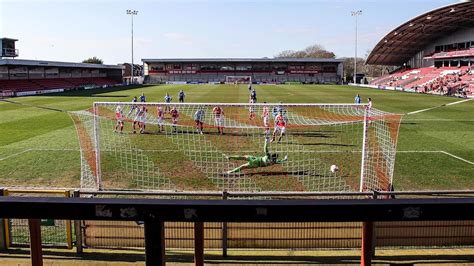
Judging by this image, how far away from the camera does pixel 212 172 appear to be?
14.4m

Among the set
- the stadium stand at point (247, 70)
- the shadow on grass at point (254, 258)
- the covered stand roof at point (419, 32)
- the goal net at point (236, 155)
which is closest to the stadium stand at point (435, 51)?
the covered stand roof at point (419, 32)

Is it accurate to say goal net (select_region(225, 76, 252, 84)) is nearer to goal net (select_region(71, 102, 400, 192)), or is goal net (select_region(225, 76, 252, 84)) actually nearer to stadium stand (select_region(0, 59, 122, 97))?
stadium stand (select_region(0, 59, 122, 97))

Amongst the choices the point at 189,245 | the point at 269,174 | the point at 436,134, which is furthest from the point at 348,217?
the point at 436,134

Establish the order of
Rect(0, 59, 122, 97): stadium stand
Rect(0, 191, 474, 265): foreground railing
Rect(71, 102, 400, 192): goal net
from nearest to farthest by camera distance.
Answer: Rect(0, 191, 474, 265): foreground railing → Rect(71, 102, 400, 192): goal net → Rect(0, 59, 122, 97): stadium stand

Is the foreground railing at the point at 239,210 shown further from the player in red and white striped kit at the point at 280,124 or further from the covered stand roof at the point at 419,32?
the covered stand roof at the point at 419,32

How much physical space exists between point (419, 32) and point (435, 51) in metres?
8.72

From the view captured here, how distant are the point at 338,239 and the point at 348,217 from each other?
4.10 m

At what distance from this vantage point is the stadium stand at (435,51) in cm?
5759

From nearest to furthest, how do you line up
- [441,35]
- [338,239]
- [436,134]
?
[338,239] < [436,134] < [441,35]

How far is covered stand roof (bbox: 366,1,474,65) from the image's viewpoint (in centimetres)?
5978

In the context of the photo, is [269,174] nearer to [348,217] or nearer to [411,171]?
[411,171]

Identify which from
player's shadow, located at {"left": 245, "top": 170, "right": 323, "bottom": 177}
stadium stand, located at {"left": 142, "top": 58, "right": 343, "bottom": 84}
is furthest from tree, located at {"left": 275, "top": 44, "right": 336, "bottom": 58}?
player's shadow, located at {"left": 245, "top": 170, "right": 323, "bottom": 177}

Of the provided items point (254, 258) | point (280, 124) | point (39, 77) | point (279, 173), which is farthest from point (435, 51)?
point (254, 258)

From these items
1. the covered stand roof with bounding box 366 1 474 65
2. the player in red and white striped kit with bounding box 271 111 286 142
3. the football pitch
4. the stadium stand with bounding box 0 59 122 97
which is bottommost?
the football pitch
